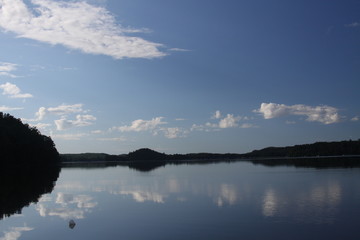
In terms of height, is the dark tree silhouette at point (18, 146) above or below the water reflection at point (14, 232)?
above

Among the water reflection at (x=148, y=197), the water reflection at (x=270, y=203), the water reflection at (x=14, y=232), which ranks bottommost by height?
the water reflection at (x=14, y=232)

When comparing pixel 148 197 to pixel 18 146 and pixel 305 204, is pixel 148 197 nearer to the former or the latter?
pixel 305 204

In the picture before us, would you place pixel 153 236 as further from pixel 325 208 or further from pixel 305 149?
pixel 305 149

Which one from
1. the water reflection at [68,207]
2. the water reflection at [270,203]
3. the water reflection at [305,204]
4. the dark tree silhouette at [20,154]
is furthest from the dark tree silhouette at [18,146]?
the water reflection at [305,204]

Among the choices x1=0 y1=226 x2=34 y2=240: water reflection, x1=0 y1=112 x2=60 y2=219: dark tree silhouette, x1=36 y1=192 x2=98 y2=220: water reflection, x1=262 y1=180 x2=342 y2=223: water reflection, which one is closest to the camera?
x1=0 y1=226 x2=34 y2=240: water reflection

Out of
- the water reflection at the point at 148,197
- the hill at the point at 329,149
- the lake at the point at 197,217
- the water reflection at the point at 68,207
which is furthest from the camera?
the hill at the point at 329,149

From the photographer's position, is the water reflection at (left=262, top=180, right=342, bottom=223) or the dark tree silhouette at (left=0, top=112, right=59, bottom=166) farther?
the dark tree silhouette at (left=0, top=112, right=59, bottom=166)

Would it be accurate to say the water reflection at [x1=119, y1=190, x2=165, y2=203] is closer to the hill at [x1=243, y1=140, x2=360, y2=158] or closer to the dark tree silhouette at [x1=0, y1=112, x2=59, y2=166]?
the dark tree silhouette at [x1=0, y1=112, x2=59, y2=166]

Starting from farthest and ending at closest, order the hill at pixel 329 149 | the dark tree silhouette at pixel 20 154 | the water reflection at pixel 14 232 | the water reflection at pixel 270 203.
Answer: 1. the hill at pixel 329 149
2. the dark tree silhouette at pixel 20 154
3. the water reflection at pixel 270 203
4. the water reflection at pixel 14 232

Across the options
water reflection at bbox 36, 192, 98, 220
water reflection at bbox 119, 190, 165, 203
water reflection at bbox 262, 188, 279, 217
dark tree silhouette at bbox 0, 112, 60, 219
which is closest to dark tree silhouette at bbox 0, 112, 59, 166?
dark tree silhouette at bbox 0, 112, 60, 219

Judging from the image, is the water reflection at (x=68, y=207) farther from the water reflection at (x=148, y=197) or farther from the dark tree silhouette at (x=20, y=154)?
the dark tree silhouette at (x=20, y=154)

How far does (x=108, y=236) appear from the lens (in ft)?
56.4

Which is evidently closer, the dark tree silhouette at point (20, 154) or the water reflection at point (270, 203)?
the water reflection at point (270, 203)

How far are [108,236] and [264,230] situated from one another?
710 cm
